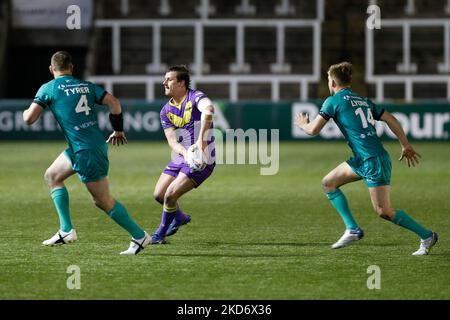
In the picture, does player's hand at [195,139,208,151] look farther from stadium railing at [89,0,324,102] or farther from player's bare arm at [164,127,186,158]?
stadium railing at [89,0,324,102]

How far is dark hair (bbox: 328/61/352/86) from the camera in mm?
8695

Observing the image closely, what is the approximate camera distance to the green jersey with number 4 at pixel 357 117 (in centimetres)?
867

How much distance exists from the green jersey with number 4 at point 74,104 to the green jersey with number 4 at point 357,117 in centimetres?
200

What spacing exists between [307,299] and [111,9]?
23.3 metres

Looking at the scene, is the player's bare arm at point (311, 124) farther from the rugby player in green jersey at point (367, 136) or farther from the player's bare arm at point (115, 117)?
the player's bare arm at point (115, 117)

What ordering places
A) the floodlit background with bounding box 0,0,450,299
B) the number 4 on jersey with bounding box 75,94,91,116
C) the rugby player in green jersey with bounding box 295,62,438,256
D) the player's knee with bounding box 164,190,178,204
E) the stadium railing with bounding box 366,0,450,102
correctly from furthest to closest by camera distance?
the stadium railing with bounding box 366,0,450,102 → the player's knee with bounding box 164,190,178,204 → the number 4 on jersey with bounding box 75,94,91,116 → the rugby player in green jersey with bounding box 295,62,438,256 → the floodlit background with bounding box 0,0,450,299

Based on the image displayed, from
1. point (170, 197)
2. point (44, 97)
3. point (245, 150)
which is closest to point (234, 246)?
point (170, 197)

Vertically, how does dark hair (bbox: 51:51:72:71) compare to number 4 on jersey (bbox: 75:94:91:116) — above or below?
above

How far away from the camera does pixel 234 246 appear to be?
367 inches

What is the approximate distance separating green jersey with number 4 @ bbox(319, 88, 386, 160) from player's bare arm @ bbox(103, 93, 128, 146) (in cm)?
178

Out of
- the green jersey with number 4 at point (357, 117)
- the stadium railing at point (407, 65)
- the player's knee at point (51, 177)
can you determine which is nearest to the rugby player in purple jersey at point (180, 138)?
the player's knee at point (51, 177)

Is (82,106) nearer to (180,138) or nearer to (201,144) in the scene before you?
(201,144)

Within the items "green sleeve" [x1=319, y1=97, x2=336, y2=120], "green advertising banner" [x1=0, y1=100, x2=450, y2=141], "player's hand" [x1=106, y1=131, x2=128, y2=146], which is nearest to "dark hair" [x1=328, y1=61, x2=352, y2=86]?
"green sleeve" [x1=319, y1=97, x2=336, y2=120]

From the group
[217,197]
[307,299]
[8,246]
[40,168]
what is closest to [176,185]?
[8,246]
